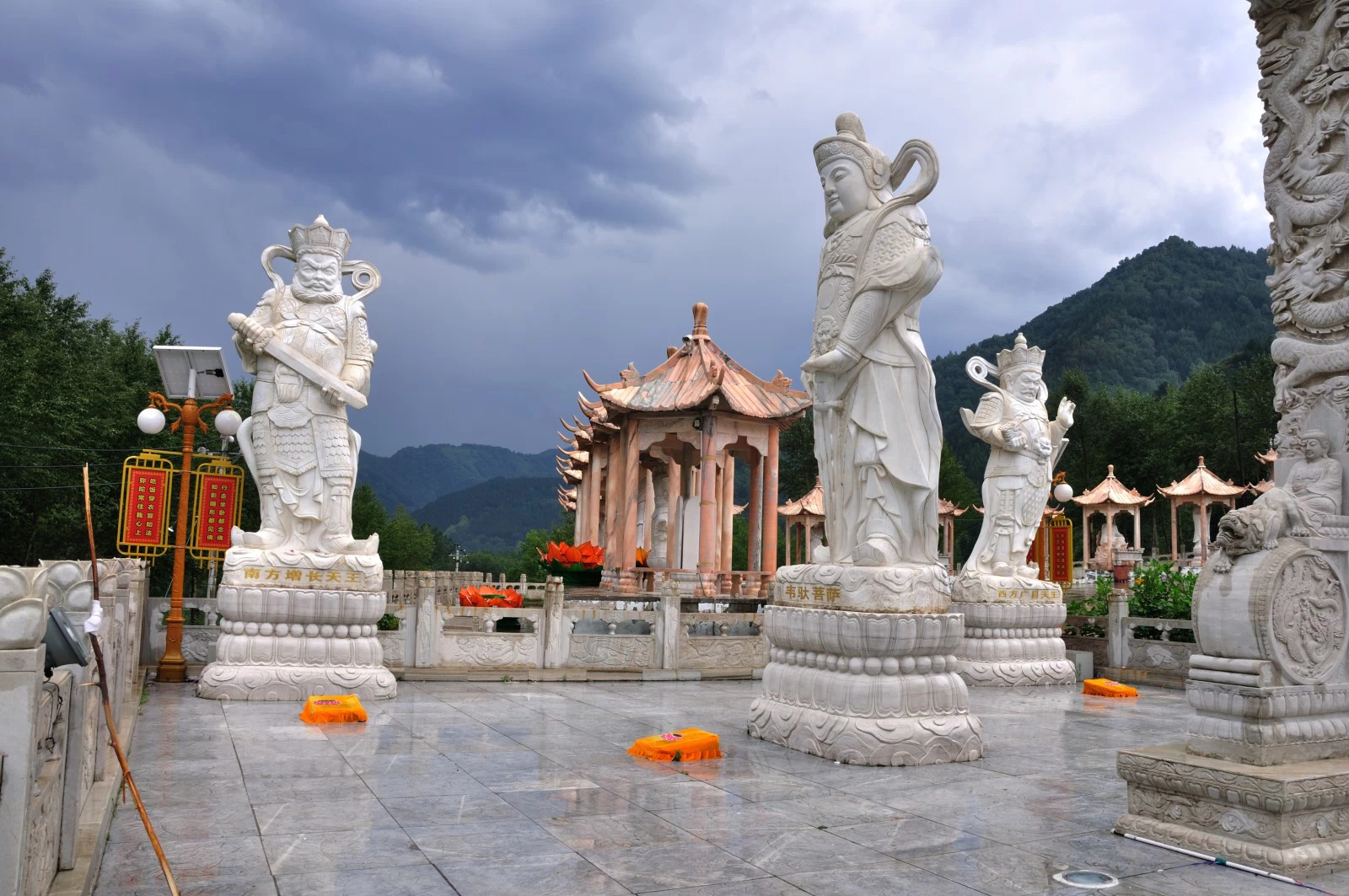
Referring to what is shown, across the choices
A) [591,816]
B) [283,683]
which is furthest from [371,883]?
[283,683]

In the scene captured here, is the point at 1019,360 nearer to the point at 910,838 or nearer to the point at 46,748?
the point at 910,838

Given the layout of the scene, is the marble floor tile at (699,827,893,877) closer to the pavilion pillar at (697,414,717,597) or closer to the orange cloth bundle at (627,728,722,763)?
the orange cloth bundle at (627,728,722,763)

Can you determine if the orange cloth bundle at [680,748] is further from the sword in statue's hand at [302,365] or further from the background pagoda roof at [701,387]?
the background pagoda roof at [701,387]

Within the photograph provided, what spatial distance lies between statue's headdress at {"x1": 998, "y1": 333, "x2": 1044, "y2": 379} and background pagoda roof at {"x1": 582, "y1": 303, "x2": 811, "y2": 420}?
556cm

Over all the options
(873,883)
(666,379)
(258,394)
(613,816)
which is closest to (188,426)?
(258,394)

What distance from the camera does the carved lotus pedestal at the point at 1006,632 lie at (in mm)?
10609

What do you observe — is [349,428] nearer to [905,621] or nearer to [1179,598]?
[905,621]

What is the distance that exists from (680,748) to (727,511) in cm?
1383

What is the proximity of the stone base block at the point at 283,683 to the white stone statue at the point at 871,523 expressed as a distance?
3397mm

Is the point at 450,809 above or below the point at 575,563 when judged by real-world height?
below

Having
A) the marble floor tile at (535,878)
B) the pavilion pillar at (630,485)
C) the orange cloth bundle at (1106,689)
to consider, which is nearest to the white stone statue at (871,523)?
the marble floor tile at (535,878)

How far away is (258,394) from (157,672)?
2.82 meters

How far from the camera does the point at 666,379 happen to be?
727 inches

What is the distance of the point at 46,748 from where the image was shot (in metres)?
2.48
